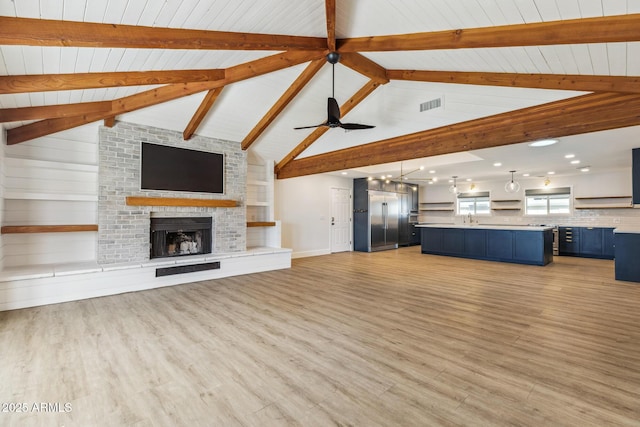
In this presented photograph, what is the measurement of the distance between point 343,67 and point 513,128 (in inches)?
103

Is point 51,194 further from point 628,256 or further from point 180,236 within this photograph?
point 628,256

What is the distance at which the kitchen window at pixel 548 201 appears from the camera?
29.9 ft

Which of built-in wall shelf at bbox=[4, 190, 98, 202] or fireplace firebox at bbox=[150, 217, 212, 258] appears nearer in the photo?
built-in wall shelf at bbox=[4, 190, 98, 202]

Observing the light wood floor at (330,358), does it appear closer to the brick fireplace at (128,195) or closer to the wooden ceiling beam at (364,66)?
the brick fireplace at (128,195)

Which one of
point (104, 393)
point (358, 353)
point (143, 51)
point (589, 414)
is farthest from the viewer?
point (143, 51)

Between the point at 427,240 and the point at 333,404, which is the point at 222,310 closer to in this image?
the point at 333,404

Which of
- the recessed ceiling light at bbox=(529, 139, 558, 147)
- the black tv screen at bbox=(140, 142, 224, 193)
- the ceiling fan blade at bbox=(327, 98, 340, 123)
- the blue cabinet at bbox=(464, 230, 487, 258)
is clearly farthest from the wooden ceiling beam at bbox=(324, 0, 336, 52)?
the blue cabinet at bbox=(464, 230, 487, 258)

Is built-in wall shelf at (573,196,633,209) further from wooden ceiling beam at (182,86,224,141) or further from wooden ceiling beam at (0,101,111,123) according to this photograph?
wooden ceiling beam at (0,101,111,123)

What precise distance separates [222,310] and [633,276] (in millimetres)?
7068

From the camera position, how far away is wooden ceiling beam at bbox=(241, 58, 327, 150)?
4.16 metres

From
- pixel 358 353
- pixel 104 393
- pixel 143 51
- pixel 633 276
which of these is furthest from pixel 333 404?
pixel 633 276

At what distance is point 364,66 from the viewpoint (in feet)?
13.8

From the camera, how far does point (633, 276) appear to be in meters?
5.30

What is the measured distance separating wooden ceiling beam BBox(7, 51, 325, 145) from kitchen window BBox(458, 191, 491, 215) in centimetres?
927
